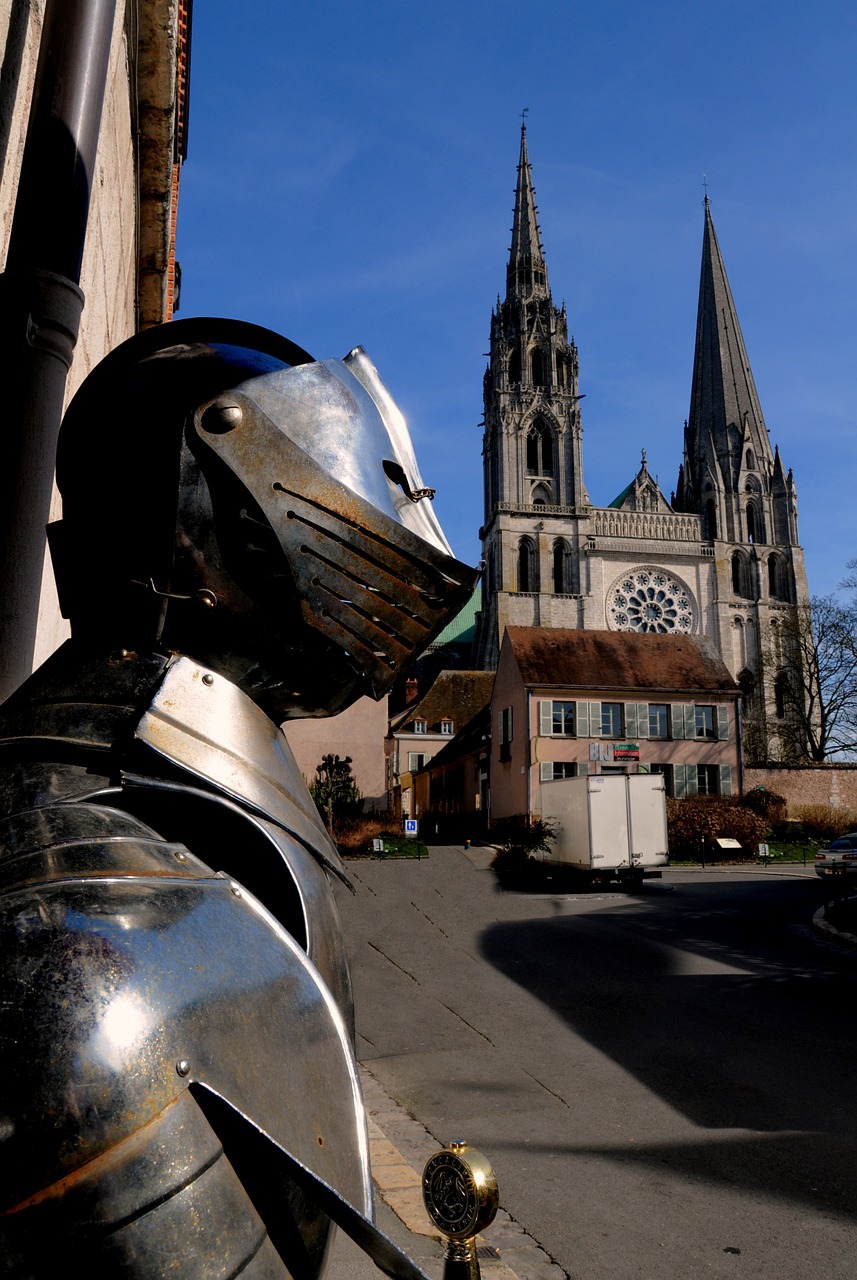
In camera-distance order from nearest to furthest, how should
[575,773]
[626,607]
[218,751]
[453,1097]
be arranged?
[218,751], [453,1097], [575,773], [626,607]

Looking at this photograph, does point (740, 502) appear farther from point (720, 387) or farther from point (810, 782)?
point (810, 782)

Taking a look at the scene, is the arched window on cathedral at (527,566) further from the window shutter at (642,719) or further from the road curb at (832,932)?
the road curb at (832,932)

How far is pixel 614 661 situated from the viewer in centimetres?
3450

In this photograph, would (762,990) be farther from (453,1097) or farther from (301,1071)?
(301,1071)

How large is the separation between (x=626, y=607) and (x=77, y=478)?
63.0 m

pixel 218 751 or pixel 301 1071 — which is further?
pixel 218 751

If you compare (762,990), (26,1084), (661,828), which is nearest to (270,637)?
(26,1084)

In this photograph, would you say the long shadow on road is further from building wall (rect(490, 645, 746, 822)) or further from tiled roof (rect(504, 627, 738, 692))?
tiled roof (rect(504, 627, 738, 692))

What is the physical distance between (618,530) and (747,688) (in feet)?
44.7

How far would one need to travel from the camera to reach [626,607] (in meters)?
62.9

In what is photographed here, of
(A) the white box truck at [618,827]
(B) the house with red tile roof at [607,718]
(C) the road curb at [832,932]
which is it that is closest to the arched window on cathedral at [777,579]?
(B) the house with red tile roof at [607,718]

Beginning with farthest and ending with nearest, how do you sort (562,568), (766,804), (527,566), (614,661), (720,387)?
(720,387)
(562,568)
(527,566)
(614,661)
(766,804)

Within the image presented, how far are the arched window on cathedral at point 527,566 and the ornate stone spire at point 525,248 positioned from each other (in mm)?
22785

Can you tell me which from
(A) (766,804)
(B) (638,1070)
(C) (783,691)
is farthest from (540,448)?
(B) (638,1070)
